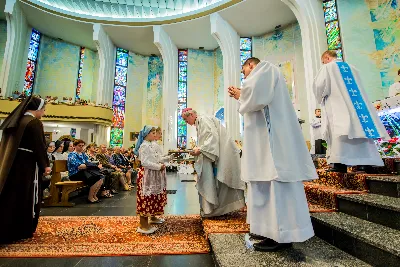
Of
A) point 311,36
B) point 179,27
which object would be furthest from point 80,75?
point 311,36

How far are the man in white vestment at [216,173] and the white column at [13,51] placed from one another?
12978mm

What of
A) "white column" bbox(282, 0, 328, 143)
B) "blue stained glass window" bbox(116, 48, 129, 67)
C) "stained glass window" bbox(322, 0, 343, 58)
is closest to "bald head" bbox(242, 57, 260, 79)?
"white column" bbox(282, 0, 328, 143)

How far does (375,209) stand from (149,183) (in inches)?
94.0

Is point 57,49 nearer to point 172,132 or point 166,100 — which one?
point 166,100


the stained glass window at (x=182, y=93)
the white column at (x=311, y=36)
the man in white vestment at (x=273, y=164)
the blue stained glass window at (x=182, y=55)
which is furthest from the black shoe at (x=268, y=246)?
the blue stained glass window at (x=182, y=55)

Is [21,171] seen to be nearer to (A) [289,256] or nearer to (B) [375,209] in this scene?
(A) [289,256]

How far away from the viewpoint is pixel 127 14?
14.1 metres

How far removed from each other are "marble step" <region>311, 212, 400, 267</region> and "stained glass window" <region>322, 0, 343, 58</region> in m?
9.48

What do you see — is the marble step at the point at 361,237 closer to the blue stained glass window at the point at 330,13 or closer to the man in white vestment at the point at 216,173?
the man in white vestment at the point at 216,173

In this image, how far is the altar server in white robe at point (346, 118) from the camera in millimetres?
2559

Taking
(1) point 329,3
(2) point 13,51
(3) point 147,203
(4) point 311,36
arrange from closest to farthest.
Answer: (3) point 147,203 → (4) point 311,36 → (1) point 329,3 → (2) point 13,51

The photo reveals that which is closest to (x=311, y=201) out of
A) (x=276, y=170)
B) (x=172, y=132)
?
(x=276, y=170)

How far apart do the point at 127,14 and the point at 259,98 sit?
1560 cm

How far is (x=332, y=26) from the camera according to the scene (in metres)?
9.41
